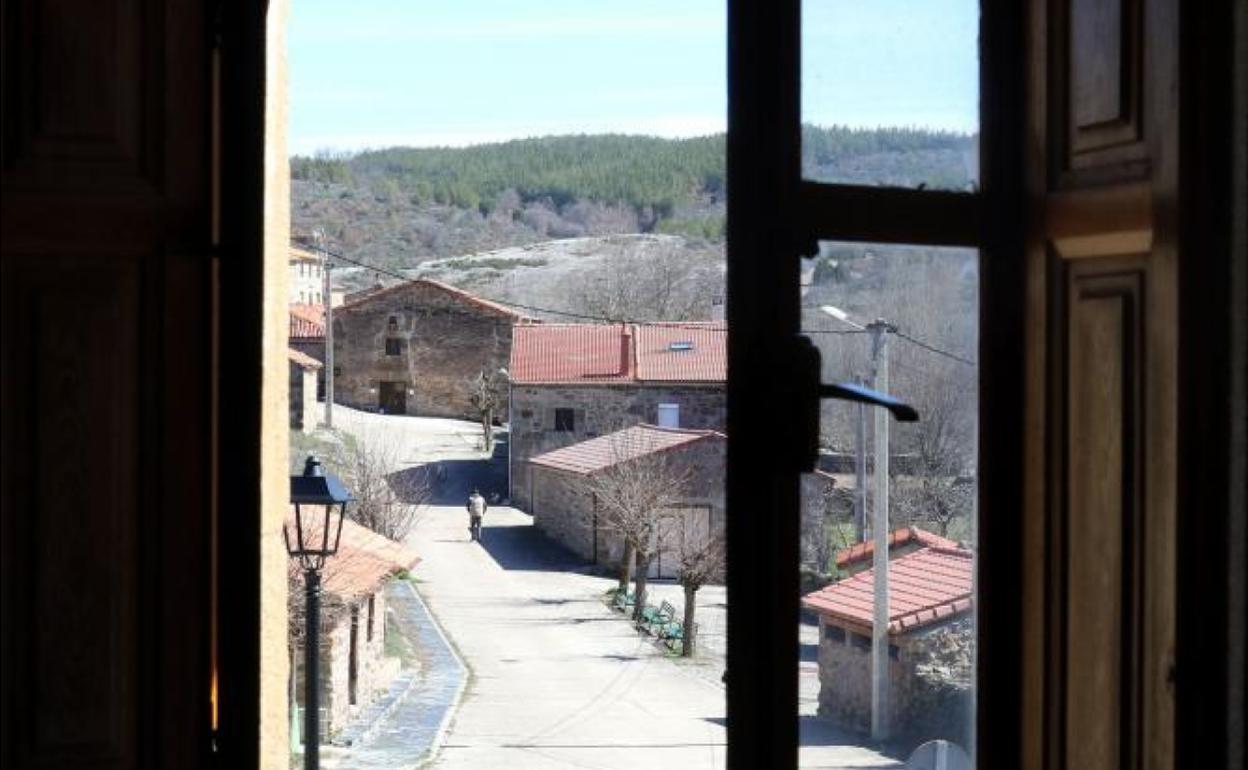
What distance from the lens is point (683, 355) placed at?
11273 mm

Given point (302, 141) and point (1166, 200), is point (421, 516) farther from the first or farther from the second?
point (1166, 200)

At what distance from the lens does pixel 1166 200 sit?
4.38 feet

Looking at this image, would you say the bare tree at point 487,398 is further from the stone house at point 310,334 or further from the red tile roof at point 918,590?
the red tile roof at point 918,590

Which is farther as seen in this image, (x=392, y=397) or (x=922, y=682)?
(x=392, y=397)

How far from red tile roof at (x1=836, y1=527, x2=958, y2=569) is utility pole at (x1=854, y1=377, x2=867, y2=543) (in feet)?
0.04

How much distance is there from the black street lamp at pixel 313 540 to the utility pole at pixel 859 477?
338cm

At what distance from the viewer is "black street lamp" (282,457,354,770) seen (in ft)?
15.9

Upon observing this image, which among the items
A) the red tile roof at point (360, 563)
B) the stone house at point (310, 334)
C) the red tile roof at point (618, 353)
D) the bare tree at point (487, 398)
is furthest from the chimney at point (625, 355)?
the stone house at point (310, 334)

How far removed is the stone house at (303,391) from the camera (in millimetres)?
10922

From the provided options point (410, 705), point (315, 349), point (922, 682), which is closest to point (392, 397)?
point (315, 349)

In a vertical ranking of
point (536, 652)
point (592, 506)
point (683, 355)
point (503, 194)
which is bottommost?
point (536, 652)

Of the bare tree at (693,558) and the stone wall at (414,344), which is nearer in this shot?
the bare tree at (693,558)

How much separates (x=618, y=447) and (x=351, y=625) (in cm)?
329

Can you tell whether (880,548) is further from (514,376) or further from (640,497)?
(514,376)
